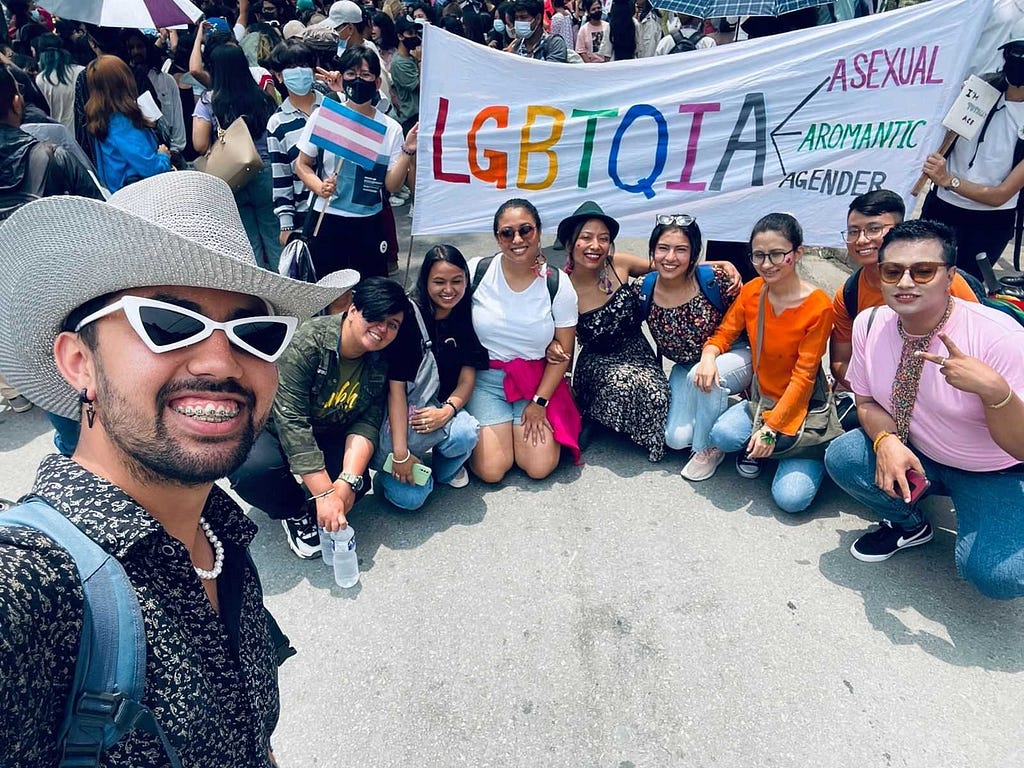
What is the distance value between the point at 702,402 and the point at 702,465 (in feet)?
1.07

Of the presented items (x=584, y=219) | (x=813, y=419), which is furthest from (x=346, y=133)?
(x=813, y=419)

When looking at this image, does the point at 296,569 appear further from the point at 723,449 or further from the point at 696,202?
the point at 696,202

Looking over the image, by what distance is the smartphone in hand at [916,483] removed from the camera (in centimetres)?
262

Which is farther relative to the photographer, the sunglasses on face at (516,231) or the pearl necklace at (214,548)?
the sunglasses on face at (516,231)

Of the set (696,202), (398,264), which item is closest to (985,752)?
(696,202)

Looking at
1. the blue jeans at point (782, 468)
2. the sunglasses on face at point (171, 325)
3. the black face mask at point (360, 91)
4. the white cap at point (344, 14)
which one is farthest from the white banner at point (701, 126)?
the white cap at point (344, 14)

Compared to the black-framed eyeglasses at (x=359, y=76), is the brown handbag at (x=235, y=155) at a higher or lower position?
lower

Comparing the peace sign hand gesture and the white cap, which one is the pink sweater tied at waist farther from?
the white cap

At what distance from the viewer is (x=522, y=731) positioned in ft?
7.39

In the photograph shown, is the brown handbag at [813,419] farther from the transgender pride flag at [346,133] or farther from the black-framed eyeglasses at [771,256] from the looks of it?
the transgender pride flag at [346,133]

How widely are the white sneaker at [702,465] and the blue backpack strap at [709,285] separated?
0.76m

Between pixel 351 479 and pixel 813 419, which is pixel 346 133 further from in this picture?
pixel 813 419

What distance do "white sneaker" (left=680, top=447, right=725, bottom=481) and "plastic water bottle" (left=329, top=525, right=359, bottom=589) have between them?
171 cm

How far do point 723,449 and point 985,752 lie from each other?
1.59m
